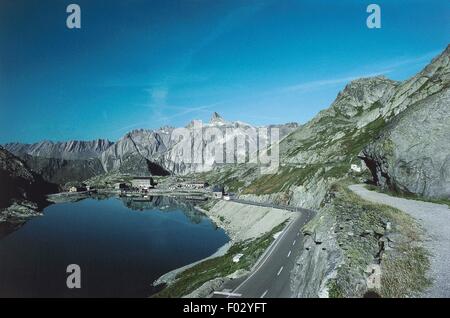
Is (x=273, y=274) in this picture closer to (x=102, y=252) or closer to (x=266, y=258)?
(x=266, y=258)

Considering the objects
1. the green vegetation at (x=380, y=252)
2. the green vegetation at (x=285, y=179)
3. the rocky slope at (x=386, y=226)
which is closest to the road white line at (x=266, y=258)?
the rocky slope at (x=386, y=226)

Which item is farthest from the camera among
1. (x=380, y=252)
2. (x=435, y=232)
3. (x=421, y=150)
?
(x=421, y=150)

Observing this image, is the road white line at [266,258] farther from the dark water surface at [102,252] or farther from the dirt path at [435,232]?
the dark water surface at [102,252]

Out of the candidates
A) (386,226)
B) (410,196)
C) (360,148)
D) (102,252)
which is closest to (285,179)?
(360,148)
